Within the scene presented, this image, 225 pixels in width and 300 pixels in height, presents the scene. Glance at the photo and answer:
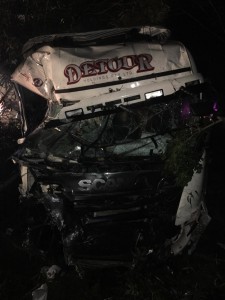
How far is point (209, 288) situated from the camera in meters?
4.29

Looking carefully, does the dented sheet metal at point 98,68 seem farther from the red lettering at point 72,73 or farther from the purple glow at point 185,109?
the purple glow at point 185,109

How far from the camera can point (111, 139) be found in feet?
13.3

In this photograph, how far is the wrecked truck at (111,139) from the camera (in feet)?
13.0

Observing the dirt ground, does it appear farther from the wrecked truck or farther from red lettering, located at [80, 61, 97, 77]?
red lettering, located at [80, 61, 97, 77]

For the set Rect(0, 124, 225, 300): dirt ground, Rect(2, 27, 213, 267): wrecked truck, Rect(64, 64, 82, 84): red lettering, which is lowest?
Rect(0, 124, 225, 300): dirt ground

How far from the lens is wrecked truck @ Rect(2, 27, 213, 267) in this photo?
3.97 metres

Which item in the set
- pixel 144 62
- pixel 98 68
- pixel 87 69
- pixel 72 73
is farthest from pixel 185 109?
pixel 72 73

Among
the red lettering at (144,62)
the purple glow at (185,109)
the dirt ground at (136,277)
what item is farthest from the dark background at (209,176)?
the red lettering at (144,62)

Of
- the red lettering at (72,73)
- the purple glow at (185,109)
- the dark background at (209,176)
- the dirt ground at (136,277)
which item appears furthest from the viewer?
the dark background at (209,176)

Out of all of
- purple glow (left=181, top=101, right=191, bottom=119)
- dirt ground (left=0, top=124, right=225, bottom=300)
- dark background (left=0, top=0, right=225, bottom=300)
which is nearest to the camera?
purple glow (left=181, top=101, right=191, bottom=119)

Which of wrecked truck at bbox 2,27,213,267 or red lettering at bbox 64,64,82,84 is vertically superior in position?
red lettering at bbox 64,64,82,84

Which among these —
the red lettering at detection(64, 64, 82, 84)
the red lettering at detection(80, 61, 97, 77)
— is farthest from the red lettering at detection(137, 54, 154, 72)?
the red lettering at detection(64, 64, 82, 84)

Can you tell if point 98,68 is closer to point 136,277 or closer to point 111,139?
point 111,139

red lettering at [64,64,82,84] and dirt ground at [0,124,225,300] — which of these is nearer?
red lettering at [64,64,82,84]
